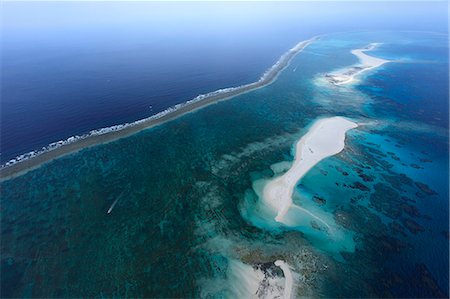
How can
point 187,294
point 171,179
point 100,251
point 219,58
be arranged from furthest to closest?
point 219,58 < point 171,179 < point 100,251 < point 187,294

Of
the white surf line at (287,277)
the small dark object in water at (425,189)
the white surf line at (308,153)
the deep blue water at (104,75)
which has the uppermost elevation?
the deep blue water at (104,75)

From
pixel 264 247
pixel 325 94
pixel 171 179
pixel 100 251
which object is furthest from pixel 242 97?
pixel 100 251

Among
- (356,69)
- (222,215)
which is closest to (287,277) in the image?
(222,215)

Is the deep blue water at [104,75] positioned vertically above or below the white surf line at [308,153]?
above

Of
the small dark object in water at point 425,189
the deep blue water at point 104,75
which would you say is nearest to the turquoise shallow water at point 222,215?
the small dark object in water at point 425,189

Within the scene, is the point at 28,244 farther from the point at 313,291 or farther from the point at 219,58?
the point at 219,58

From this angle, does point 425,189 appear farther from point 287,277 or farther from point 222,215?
point 222,215

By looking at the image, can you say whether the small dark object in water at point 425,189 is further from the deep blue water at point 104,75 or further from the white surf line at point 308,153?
the deep blue water at point 104,75
